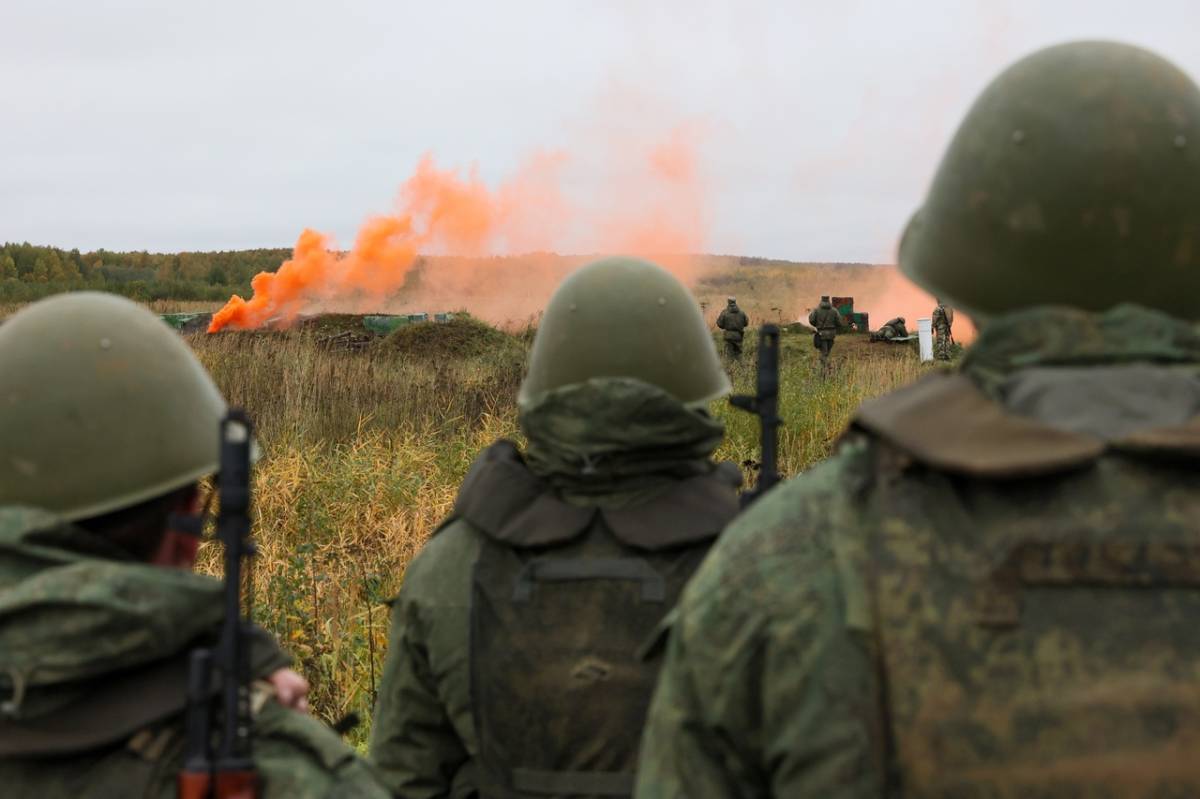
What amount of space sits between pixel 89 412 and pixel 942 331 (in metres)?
25.8

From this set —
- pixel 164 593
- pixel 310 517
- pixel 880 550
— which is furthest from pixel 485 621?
pixel 310 517

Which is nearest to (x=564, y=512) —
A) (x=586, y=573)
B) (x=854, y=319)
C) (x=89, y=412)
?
(x=586, y=573)

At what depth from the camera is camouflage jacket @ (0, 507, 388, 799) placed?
169 cm

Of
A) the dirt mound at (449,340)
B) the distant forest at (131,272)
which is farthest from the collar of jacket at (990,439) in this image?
the distant forest at (131,272)

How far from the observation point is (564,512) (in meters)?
2.68

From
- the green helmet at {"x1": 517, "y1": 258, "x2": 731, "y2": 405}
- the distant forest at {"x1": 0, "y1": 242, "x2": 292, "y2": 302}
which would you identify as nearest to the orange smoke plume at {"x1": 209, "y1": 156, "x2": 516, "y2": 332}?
the distant forest at {"x1": 0, "y1": 242, "x2": 292, "y2": 302}

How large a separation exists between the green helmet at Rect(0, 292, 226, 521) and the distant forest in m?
43.9

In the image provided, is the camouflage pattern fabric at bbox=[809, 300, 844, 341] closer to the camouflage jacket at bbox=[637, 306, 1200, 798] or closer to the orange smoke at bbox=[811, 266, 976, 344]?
the orange smoke at bbox=[811, 266, 976, 344]

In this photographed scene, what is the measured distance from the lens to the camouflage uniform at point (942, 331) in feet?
84.4

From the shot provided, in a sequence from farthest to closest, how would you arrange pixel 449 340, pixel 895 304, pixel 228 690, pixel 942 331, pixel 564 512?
pixel 895 304 → pixel 942 331 → pixel 449 340 → pixel 564 512 → pixel 228 690

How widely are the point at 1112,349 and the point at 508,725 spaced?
147cm

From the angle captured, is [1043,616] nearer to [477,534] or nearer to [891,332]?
[477,534]

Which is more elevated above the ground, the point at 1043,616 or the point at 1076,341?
the point at 1076,341

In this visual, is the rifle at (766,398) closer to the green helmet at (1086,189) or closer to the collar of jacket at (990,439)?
the green helmet at (1086,189)
